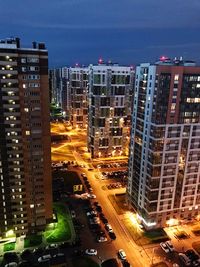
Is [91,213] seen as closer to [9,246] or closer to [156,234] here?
[156,234]

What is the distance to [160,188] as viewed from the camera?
3595 inches

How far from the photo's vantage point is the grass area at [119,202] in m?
108

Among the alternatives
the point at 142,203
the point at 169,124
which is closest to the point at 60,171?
the point at 142,203

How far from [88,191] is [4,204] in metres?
46.6

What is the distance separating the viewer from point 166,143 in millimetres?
85938

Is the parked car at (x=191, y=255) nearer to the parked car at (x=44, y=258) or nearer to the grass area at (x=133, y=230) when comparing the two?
the grass area at (x=133, y=230)

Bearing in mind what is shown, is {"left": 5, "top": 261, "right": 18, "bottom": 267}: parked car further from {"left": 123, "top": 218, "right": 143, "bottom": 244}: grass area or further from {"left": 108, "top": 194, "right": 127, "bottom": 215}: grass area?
{"left": 108, "top": 194, "right": 127, "bottom": 215}: grass area

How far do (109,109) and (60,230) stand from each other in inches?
3362

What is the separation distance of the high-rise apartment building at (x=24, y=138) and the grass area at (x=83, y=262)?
1951cm

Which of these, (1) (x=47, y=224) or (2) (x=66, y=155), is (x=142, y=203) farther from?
(2) (x=66, y=155)

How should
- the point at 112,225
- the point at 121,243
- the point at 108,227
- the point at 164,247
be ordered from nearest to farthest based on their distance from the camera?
the point at 164,247 < the point at 121,243 < the point at 108,227 < the point at 112,225

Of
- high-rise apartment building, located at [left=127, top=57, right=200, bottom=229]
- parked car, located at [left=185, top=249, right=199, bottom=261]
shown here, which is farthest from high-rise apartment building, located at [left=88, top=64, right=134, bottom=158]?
parked car, located at [left=185, top=249, right=199, bottom=261]

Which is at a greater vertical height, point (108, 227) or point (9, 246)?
point (108, 227)

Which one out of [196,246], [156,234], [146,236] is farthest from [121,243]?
[196,246]
